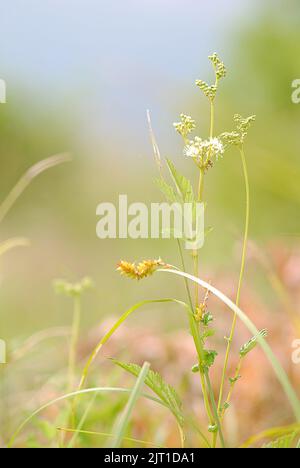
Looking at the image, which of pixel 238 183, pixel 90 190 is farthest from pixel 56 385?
pixel 90 190

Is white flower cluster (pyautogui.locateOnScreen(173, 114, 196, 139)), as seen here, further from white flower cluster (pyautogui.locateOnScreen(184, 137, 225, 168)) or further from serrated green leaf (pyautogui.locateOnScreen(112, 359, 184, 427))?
serrated green leaf (pyautogui.locateOnScreen(112, 359, 184, 427))

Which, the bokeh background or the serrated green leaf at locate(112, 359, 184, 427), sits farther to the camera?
the bokeh background

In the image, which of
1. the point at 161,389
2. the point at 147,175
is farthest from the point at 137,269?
the point at 147,175

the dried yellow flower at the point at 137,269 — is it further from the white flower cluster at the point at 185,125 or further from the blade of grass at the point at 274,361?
the white flower cluster at the point at 185,125

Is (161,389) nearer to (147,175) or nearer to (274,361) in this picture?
(274,361)

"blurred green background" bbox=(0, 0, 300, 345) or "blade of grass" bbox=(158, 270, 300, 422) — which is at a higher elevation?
"blurred green background" bbox=(0, 0, 300, 345)

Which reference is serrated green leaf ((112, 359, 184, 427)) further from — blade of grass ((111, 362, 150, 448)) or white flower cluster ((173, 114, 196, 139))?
white flower cluster ((173, 114, 196, 139))

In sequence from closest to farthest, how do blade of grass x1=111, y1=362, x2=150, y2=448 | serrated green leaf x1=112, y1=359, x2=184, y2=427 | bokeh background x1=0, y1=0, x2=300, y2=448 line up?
1. blade of grass x1=111, y1=362, x2=150, y2=448
2. serrated green leaf x1=112, y1=359, x2=184, y2=427
3. bokeh background x1=0, y1=0, x2=300, y2=448

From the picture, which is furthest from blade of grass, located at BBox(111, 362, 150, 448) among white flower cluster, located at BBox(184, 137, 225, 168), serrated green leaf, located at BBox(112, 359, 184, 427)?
white flower cluster, located at BBox(184, 137, 225, 168)

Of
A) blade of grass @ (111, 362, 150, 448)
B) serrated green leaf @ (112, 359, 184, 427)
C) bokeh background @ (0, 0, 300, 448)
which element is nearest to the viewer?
blade of grass @ (111, 362, 150, 448)

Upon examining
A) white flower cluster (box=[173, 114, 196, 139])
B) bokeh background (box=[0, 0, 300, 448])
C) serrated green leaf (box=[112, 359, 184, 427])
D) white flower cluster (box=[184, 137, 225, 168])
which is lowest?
serrated green leaf (box=[112, 359, 184, 427])
